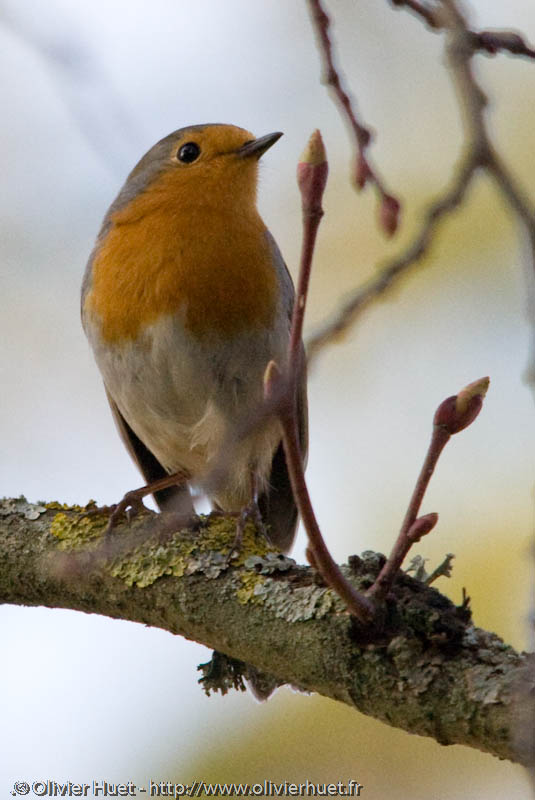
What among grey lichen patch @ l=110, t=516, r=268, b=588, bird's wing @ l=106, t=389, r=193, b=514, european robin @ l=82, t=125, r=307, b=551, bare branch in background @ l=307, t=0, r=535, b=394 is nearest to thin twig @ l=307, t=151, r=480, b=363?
bare branch in background @ l=307, t=0, r=535, b=394

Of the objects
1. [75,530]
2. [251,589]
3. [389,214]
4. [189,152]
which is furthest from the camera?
[189,152]

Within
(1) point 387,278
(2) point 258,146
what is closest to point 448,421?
(1) point 387,278

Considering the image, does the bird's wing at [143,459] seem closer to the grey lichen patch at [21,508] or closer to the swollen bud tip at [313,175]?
the grey lichen patch at [21,508]

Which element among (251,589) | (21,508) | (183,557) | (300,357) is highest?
(21,508)

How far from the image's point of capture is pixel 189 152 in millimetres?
4543

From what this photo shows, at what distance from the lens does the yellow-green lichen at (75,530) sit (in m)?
3.19

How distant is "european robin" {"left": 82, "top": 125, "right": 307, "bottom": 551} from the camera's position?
409cm

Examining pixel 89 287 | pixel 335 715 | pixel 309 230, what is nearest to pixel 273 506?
pixel 335 715

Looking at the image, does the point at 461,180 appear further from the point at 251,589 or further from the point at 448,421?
the point at 251,589

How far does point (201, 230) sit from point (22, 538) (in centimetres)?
165

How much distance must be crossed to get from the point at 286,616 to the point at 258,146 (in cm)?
243

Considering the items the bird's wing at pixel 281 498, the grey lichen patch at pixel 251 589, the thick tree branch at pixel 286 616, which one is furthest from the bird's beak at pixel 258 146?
the grey lichen patch at pixel 251 589

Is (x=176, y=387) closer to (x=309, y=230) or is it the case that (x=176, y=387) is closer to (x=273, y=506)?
(x=273, y=506)

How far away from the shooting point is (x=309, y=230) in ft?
4.72
